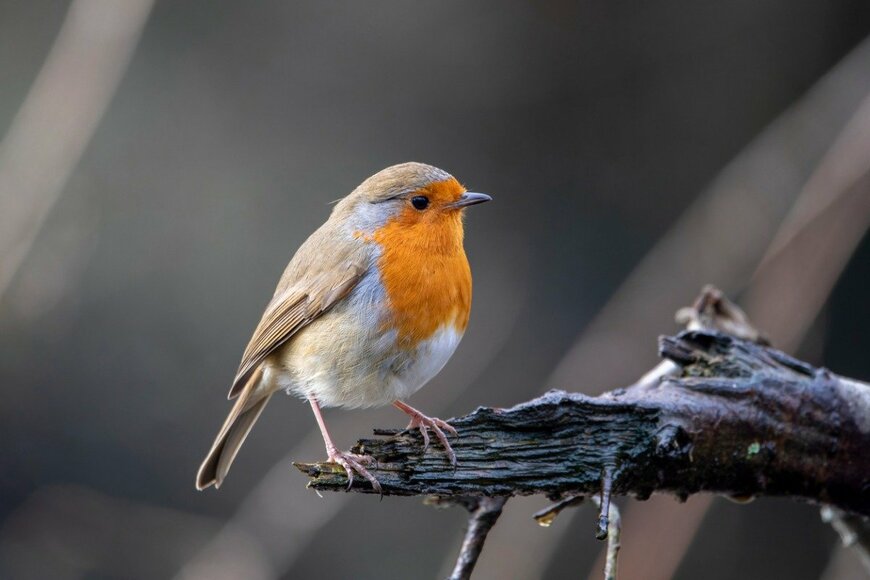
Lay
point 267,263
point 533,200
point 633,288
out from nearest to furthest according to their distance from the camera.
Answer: point 633,288, point 267,263, point 533,200

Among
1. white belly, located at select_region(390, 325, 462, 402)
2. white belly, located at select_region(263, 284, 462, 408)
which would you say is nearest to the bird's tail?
white belly, located at select_region(263, 284, 462, 408)

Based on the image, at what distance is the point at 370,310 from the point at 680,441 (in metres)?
1.19

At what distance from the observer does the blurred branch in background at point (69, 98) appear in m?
3.76

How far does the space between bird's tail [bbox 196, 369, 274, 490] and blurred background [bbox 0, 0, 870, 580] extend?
1.64 ft

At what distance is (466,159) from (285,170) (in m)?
1.19

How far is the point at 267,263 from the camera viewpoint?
225 inches

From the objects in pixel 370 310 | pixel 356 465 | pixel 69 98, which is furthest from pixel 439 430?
pixel 69 98

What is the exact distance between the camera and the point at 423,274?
3402 mm

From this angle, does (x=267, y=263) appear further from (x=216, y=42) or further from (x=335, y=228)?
(x=335, y=228)

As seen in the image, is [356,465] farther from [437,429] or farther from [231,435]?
[231,435]

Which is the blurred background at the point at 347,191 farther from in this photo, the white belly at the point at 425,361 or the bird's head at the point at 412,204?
the white belly at the point at 425,361

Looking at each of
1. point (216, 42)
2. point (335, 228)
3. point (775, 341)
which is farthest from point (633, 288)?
point (216, 42)

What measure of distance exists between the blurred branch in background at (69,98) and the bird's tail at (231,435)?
107cm

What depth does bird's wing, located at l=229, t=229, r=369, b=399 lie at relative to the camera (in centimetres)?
354
